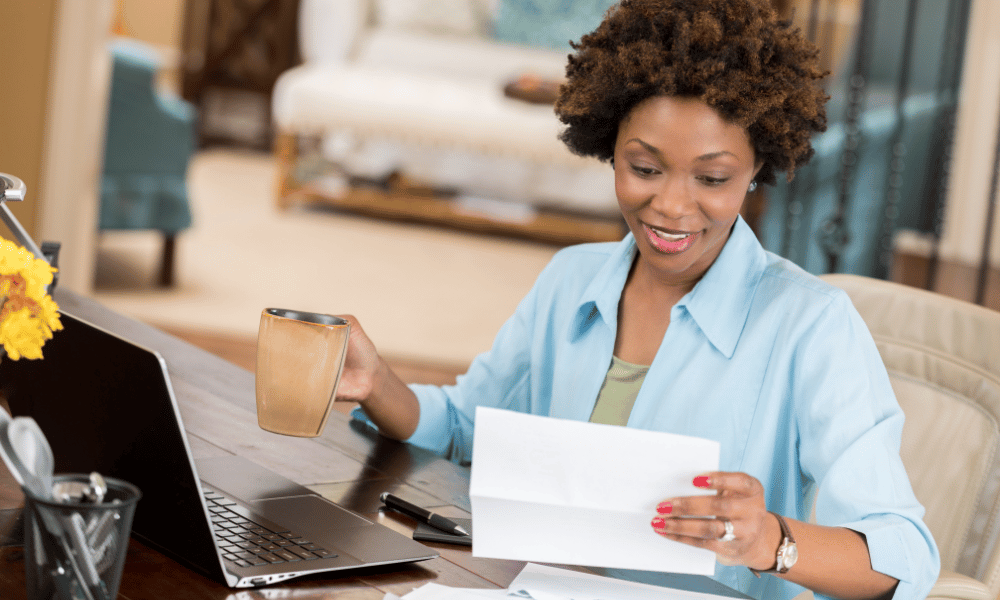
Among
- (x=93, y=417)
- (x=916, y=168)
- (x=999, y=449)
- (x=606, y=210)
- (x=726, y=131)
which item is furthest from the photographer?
(x=606, y=210)

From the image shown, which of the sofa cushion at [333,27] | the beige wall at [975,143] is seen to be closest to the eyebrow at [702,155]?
the beige wall at [975,143]

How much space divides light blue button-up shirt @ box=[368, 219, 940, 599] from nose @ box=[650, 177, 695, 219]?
4.8 inches

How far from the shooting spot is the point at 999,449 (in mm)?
1223

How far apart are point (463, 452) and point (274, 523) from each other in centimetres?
43

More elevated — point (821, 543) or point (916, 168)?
point (916, 168)

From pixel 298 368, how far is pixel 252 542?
0.14m

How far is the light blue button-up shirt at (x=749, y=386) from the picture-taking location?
3.13 feet

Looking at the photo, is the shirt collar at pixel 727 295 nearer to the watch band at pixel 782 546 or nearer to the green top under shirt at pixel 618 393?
the green top under shirt at pixel 618 393

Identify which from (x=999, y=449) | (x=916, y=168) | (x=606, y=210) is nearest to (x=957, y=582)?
(x=999, y=449)

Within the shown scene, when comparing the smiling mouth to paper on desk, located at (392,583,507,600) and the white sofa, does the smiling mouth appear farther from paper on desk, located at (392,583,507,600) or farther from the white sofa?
the white sofa

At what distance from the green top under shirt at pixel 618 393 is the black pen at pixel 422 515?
0.98 ft

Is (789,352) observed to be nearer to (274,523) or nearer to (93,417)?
(274,523)

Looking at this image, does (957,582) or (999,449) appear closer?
(957,582)

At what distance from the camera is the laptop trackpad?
0.88 meters
